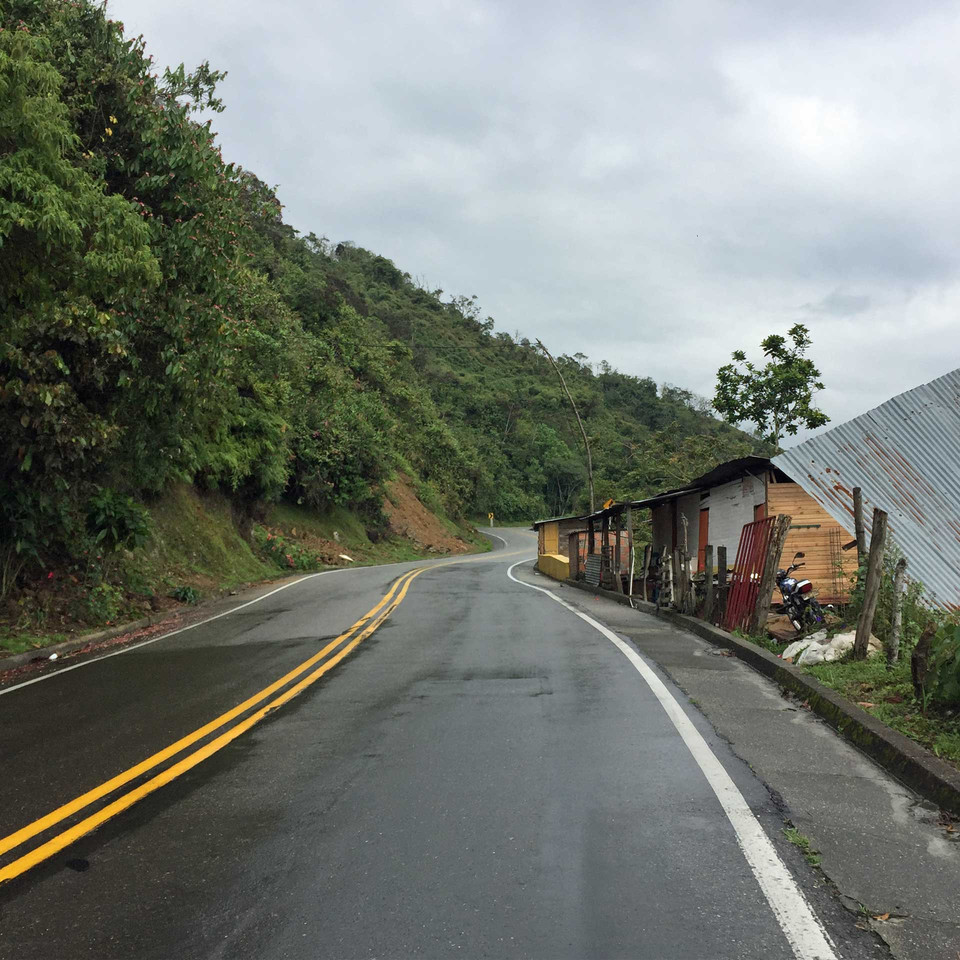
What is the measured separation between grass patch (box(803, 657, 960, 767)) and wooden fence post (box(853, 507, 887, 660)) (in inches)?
8.7

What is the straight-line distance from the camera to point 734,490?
21750mm

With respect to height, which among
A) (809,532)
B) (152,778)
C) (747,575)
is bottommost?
(152,778)

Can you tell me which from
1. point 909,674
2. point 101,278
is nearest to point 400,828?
point 909,674

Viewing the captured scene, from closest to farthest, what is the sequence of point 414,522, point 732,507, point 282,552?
point 732,507 → point 282,552 → point 414,522

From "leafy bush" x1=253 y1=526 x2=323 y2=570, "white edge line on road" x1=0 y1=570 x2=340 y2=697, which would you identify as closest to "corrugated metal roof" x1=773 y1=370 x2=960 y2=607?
"white edge line on road" x1=0 y1=570 x2=340 y2=697

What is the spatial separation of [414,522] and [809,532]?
1542 inches

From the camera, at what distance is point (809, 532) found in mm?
19312

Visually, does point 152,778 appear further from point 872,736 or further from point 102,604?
point 102,604

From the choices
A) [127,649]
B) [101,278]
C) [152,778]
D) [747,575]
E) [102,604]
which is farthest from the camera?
[102,604]

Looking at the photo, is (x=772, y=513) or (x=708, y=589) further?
(x=772, y=513)

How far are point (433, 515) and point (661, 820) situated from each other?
5836 centimetres

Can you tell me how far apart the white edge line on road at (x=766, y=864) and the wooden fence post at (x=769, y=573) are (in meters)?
4.92

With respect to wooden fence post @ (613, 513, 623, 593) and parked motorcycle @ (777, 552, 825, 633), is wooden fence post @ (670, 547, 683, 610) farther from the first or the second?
wooden fence post @ (613, 513, 623, 593)

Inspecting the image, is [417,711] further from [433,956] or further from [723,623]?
[723,623]
